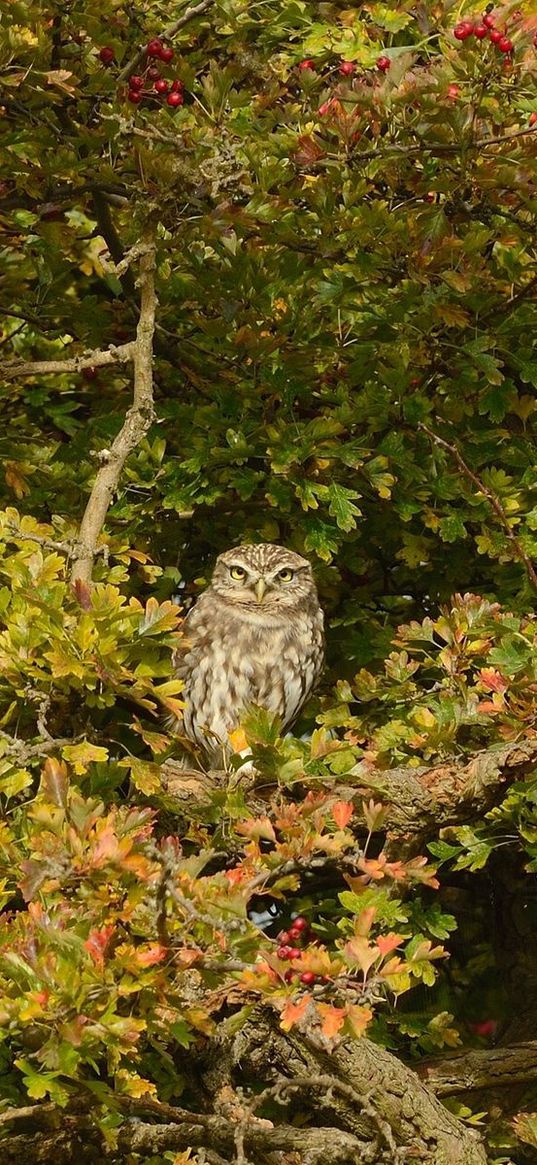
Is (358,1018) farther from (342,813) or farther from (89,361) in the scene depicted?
(89,361)

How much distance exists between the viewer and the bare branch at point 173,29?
4355mm

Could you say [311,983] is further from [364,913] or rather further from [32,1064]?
[32,1064]

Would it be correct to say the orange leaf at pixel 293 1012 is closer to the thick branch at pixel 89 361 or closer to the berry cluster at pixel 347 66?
the thick branch at pixel 89 361

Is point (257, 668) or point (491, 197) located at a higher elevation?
point (491, 197)

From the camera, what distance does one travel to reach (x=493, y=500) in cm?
434

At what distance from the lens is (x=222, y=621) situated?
508cm

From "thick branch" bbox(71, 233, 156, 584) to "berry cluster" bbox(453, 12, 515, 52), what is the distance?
3.18ft

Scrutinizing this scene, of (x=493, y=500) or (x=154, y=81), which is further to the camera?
(x=154, y=81)

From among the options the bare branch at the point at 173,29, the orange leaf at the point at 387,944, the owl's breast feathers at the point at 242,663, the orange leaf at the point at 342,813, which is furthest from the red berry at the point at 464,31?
the orange leaf at the point at 387,944

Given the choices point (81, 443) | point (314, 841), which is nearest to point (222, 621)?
point (81, 443)

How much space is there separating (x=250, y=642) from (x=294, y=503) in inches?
23.4

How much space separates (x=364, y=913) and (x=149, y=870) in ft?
1.36

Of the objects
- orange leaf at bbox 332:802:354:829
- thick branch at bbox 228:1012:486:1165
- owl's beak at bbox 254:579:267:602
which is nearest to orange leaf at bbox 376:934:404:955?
orange leaf at bbox 332:802:354:829

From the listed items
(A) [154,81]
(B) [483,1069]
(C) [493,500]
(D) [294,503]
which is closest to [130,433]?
(D) [294,503]
